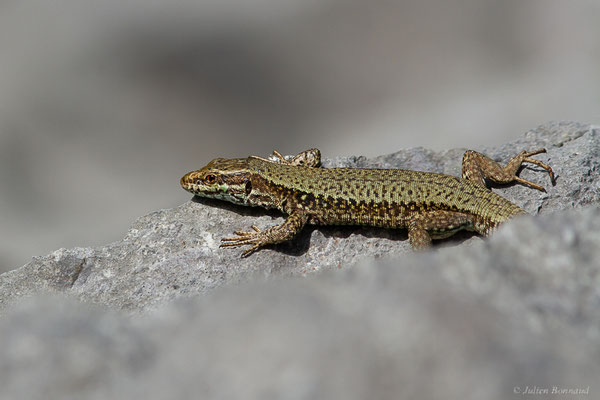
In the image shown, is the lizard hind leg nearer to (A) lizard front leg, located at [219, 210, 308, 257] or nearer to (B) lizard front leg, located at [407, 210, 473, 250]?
(B) lizard front leg, located at [407, 210, 473, 250]

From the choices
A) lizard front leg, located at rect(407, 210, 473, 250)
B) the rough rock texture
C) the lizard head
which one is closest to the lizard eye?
the lizard head

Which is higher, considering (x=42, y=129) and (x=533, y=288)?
(x=42, y=129)

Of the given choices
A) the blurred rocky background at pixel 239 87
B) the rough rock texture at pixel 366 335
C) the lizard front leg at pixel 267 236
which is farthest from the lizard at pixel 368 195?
the blurred rocky background at pixel 239 87

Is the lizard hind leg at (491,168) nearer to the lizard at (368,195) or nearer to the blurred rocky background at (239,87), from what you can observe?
the lizard at (368,195)

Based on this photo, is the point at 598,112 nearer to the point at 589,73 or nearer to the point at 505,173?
the point at 589,73

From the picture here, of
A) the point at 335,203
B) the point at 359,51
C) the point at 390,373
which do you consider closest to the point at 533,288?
the point at 390,373
